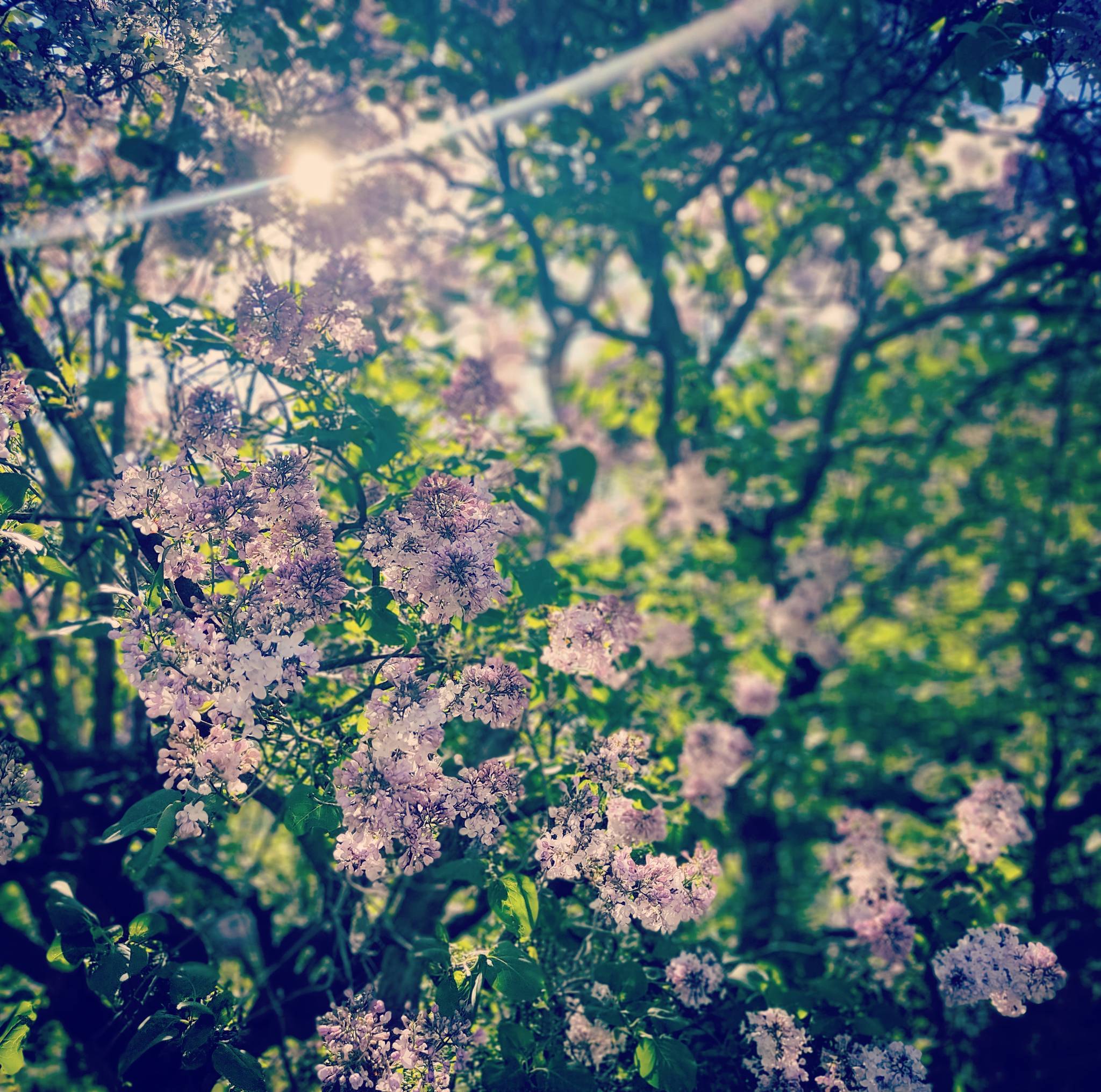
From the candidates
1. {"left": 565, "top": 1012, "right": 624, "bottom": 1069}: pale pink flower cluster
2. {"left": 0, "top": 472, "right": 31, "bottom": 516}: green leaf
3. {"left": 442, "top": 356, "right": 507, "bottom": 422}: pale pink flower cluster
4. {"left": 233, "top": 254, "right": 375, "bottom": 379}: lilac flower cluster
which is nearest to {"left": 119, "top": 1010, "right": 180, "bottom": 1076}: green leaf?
{"left": 565, "top": 1012, "right": 624, "bottom": 1069}: pale pink flower cluster

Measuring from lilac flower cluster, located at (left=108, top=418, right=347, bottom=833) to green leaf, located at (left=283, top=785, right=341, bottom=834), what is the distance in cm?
18

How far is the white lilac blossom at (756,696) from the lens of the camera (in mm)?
6441

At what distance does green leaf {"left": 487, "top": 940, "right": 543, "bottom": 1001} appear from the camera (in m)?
2.31

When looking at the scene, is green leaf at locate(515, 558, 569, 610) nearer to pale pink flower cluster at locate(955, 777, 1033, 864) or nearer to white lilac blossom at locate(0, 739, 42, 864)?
white lilac blossom at locate(0, 739, 42, 864)

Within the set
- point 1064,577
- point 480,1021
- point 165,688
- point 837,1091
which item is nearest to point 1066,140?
point 1064,577

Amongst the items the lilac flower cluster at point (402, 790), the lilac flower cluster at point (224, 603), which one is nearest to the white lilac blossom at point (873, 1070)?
the lilac flower cluster at point (402, 790)

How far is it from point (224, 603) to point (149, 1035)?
157 centimetres

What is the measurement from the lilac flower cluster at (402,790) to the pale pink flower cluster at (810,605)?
473 cm

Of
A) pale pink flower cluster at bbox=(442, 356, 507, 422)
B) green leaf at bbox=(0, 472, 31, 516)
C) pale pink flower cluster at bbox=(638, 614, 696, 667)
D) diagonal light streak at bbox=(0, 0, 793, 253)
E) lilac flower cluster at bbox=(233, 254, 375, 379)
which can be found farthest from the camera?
pale pink flower cluster at bbox=(638, 614, 696, 667)

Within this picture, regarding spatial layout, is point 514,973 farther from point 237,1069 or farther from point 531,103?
point 531,103

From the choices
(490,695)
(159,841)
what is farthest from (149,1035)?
(490,695)

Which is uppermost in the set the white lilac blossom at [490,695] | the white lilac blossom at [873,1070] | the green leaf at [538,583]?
the green leaf at [538,583]

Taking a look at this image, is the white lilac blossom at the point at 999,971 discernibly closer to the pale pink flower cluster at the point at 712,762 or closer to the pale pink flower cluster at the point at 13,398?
the pale pink flower cluster at the point at 712,762

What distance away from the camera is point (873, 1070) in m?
2.79
